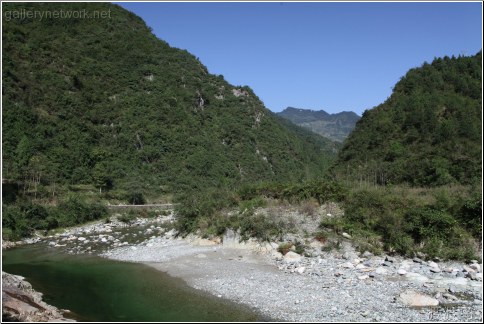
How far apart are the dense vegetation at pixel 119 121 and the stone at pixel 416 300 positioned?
80.6 ft

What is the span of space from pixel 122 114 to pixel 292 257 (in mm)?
64813

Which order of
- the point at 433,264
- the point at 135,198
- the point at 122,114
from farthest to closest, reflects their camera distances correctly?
the point at 122,114
the point at 135,198
the point at 433,264

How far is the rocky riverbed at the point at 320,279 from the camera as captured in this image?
13.5 m

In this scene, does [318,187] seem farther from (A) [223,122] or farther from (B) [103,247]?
(A) [223,122]

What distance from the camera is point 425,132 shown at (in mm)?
47906

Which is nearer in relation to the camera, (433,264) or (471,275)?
Result: (471,275)

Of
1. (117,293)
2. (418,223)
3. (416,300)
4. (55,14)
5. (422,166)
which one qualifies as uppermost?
(55,14)

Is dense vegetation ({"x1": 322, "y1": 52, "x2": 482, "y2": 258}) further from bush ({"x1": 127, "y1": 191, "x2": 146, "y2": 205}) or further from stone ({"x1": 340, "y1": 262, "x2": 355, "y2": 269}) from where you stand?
bush ({"x1": 127, "y1": 191, "x2": 146, "y2": 205})

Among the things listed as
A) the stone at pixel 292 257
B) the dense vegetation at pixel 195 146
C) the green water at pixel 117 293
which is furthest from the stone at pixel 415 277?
the green water at pixel 117 293

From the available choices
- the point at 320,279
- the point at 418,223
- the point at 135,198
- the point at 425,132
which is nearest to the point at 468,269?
the point at 418,223

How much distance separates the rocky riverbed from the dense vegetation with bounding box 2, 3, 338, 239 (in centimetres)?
1279

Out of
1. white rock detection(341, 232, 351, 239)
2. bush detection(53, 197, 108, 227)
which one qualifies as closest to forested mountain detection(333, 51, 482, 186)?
white rock detection(341, 232, 351, 239)

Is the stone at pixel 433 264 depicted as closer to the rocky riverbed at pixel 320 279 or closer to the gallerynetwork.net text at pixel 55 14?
the rocky riverbed at pixel 320 279

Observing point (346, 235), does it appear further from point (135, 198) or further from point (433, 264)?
point (135, 198)
